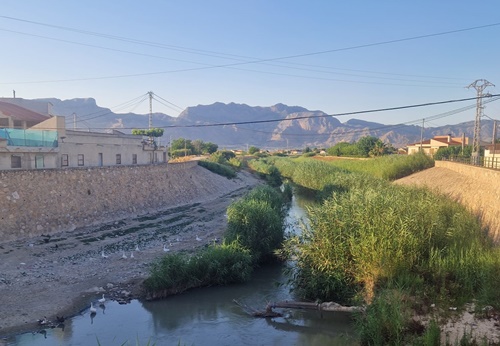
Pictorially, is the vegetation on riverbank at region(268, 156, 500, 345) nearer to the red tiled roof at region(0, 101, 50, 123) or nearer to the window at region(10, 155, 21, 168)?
the window at region(10, 155, 21, 168)

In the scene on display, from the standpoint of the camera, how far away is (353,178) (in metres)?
40.0

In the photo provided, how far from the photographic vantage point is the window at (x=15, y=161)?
1214 inches

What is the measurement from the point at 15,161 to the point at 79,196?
5.67 m

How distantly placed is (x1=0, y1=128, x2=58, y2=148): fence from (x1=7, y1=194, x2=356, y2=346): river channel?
19.7 meters

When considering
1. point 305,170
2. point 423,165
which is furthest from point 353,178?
point 305,170

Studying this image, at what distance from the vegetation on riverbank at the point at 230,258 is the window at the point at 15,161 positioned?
18134mm

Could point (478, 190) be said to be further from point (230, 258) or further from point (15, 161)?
point (15, 161)

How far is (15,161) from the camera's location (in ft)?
102

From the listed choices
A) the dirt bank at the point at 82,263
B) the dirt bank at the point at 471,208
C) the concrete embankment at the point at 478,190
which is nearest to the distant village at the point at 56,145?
the concrete embankment at the point at 478,190

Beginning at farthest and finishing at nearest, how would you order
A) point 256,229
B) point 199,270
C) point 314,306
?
1. point 256,229
2. point 199,270
3. point 314,306

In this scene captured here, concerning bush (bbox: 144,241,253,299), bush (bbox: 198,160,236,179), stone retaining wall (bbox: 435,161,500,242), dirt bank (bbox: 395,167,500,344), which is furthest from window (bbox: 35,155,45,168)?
stone retaining wall (bbox: 435,161,500,242)

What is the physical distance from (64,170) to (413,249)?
971 inches

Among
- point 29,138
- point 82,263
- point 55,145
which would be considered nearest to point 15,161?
point 29,138

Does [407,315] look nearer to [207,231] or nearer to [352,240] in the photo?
[352,240]
